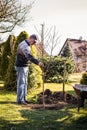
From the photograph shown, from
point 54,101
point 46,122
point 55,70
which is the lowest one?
point 46,122

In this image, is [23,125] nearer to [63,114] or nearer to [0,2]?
[63,114]

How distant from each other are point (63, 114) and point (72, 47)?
52.1 meters

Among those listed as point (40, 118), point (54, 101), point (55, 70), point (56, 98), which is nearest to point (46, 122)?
point (40, 118)

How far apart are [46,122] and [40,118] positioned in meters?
0.49

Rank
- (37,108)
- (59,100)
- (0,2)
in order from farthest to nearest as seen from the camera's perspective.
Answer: (0,2)
(59,100)
(37,108)

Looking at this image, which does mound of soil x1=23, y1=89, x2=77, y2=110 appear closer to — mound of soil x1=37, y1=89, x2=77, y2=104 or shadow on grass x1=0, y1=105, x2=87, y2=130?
mound of soil x1=37, y1=89, x2=77, y2=104

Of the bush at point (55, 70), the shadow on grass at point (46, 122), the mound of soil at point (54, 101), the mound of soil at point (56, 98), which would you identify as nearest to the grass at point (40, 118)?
the shadow on grass at point (46, 122)

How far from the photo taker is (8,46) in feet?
75.5

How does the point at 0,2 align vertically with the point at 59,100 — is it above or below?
above

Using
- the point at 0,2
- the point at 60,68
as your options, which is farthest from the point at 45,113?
the point at 0,2

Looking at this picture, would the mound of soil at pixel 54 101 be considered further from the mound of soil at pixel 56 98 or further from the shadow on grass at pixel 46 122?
the shadow on grass at pixel 46 122

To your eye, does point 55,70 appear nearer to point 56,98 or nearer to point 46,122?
point 56,98

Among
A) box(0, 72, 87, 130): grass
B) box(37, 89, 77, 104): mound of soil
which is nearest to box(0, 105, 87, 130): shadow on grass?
box(0, 72, 87, 130): grass

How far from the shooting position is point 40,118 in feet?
31.8
